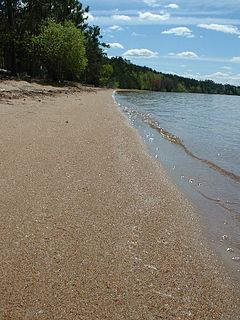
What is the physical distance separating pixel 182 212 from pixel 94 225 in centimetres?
193

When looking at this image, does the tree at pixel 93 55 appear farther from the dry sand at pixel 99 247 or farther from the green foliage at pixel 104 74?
the dry sand at pixel 99 247

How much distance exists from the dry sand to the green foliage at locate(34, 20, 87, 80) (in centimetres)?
4095

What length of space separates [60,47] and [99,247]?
49.9 metres

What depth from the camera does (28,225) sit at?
5359mm

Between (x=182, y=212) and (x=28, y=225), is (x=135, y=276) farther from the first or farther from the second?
(x=182, y=212)

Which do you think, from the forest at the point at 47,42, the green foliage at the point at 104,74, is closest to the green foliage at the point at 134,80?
the green foliage at the point at 104,74

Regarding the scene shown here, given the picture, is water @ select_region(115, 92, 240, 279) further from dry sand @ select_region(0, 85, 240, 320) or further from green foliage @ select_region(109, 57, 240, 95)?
green foliage @ select_region(109, 57, 240, 95)

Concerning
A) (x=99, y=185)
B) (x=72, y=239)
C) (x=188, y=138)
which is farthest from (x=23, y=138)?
(x=188, y=138)

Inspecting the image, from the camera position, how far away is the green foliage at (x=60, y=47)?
163 feet

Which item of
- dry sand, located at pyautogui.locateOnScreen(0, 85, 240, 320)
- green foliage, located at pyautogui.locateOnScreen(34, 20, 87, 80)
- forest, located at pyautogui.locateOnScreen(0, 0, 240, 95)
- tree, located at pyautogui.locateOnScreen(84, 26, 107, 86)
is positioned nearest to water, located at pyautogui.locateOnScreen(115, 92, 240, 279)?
dry sand, located at pyautogui.locateOnScreen(0, 85, 240, 320)

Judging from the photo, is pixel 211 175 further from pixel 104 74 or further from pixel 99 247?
pixel 104 74

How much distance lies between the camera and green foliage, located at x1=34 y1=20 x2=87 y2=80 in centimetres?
4966

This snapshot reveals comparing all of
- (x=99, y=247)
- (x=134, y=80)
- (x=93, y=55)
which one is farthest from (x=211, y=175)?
(x=134, y=80)

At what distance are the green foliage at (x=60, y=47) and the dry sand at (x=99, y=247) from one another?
40949mm
